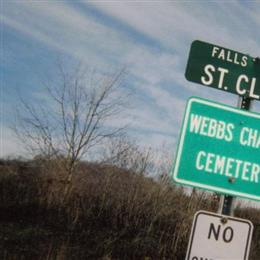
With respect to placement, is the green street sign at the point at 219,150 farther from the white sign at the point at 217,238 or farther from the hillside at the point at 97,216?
the hillside at the point at 97,216

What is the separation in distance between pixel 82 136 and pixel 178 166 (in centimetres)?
1291

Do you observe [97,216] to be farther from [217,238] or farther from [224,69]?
[217,238]

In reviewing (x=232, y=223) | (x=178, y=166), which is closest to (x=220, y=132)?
(x=178, y=166)

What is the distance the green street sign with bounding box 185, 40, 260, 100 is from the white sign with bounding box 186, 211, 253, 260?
954 millimetres

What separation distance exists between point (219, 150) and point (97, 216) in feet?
33.0

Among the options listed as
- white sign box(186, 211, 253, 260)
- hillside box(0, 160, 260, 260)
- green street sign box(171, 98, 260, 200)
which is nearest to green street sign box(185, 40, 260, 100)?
green street sign box(171, 98, 260, 200)

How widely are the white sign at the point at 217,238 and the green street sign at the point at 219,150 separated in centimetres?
18

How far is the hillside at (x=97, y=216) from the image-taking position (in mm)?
10227

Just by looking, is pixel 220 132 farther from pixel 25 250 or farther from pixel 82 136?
pixel 82 136

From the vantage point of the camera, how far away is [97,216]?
41.0 feet

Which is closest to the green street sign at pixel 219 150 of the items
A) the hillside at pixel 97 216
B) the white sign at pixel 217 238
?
the white sign at pixel 217 238

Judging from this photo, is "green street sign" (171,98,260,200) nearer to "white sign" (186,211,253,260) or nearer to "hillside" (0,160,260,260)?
"white sign" (186,211,253,260)

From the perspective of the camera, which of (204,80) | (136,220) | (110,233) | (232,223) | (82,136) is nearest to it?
(232,223)

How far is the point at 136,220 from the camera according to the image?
12180 mm
